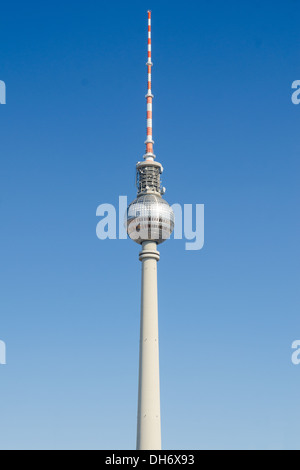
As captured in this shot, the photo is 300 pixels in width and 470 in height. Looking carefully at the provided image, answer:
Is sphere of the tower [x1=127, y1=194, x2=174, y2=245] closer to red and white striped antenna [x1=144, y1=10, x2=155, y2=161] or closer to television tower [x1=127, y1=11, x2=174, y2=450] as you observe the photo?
television tower [x1=127, y1=11, x2=174, y2=450]

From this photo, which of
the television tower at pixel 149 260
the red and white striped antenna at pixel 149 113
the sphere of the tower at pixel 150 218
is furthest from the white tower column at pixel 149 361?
the red and white striped antenna at pixel 149 113

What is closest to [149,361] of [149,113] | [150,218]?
[150,218]

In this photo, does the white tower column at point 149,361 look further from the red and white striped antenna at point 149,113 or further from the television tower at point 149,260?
the red and white striped antenna at point 149,113

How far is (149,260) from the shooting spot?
85.7 meters

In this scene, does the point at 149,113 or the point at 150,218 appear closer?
the point at 150,218

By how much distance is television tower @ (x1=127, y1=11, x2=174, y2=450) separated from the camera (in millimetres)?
77812

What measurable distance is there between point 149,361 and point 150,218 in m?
17.1

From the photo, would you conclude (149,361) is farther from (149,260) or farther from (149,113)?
(149,113)

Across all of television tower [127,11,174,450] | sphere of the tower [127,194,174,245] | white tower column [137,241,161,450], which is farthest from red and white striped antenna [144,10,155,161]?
white tower column [137,241,161,450]

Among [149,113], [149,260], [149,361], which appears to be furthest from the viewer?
[149,113]

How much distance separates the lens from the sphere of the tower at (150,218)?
277ft
